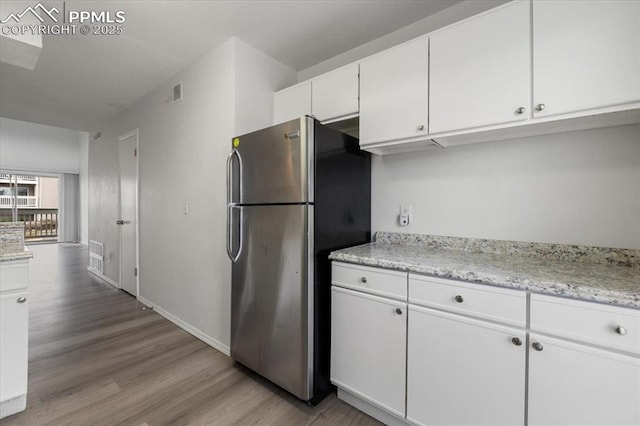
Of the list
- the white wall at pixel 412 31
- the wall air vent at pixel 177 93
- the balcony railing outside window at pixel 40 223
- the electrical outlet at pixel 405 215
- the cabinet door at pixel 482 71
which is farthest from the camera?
the balcony railing outside window at pixel 40 223

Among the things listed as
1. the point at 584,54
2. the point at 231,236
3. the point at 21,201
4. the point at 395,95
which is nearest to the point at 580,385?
the point at 584,54

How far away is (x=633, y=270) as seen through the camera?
1.31 m

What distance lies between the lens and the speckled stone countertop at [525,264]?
1036 millimetres

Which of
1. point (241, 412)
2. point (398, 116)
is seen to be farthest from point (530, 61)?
point (241, 412)

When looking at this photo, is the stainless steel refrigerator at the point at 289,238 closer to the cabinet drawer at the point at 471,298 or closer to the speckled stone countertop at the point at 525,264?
the speckled stone countertop at the point at 525,264

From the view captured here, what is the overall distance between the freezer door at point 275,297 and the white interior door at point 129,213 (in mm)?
2382

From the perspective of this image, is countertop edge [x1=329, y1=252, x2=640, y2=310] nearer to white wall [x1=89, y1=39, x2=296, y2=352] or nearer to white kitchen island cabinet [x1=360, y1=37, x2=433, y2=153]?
white kitchen island cabinet [x1=360, y1=37, x2=433, y2=153]

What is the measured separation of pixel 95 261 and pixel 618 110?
660cm

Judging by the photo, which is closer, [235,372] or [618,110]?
[618,110]

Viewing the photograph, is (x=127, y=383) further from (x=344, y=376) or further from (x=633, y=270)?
(x=633, y=270)

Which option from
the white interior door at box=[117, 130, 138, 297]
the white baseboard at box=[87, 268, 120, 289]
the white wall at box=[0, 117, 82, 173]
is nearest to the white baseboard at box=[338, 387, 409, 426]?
the white interior door at box=[117, 130, 138, 297]

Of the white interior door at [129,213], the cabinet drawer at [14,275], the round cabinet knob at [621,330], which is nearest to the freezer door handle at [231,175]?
the cabinet drawer at [14,275]

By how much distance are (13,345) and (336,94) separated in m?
2.57

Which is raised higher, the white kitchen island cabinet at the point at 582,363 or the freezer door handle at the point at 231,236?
the freezer door handle at the point at 231,236
